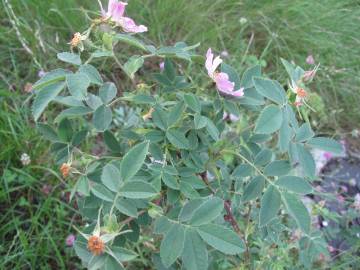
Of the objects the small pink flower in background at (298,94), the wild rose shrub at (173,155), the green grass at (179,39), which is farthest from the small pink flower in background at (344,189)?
the small pink flower in background at (298,94)

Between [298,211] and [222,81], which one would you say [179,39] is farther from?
[298,211]

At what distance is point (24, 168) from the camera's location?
1572 millimetres

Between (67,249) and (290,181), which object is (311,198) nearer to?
(67,249)

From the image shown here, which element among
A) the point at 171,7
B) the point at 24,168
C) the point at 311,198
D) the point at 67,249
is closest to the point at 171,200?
the point at 67,249

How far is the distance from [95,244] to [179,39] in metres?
1.52

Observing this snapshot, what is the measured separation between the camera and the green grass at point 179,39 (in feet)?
5.20

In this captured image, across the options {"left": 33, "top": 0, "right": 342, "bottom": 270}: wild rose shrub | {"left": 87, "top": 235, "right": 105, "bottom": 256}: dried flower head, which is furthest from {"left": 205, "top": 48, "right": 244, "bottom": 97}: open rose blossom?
{"left": 87, "top": 235, "right": 105, "bottom": 256}: dried flower head

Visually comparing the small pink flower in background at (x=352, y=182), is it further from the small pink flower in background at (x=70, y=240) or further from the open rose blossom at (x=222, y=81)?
the open rose blossom at (x=222, y=81)

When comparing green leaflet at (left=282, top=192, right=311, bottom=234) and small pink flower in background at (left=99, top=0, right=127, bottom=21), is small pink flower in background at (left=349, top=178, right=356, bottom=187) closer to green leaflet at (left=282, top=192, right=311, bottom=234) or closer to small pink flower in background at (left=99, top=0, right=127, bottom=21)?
green leaflet at (left=282, top=192, right=311, bottom=234)

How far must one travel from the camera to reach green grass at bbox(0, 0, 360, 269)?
1586 millimetres

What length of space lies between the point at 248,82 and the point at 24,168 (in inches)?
37.3

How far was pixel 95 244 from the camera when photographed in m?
0.61

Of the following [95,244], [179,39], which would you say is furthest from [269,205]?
[179,39]

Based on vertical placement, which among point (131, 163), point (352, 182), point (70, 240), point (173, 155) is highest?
point (131, 163)
